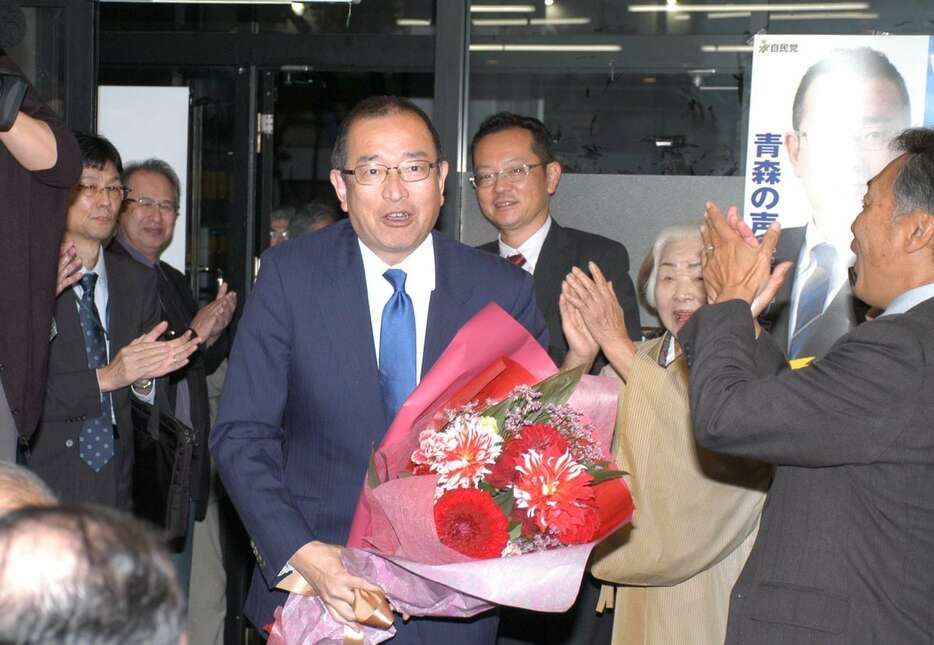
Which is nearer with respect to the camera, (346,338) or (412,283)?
(346,338)

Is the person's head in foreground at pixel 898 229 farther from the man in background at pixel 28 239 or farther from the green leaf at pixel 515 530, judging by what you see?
the man in background at pixel 28 239

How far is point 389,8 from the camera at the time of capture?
4965mm

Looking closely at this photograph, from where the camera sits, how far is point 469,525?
2061 millimetres

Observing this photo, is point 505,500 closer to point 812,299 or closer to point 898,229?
point 898,229

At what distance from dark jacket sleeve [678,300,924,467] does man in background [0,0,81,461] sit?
1537mm

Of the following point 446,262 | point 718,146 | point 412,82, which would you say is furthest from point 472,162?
point 412,82

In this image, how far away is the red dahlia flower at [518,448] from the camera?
83.9 inches

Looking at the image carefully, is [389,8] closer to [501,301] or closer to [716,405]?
[501,301]

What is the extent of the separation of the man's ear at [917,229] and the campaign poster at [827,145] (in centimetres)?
168

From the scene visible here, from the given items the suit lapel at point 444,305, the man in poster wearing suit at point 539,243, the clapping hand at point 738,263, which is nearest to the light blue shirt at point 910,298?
the clapping hand at point 738,263

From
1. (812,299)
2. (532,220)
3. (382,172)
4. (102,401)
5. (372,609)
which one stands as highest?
(382,172)

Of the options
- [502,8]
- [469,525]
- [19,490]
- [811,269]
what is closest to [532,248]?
[811,269]

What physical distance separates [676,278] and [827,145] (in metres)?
0.84

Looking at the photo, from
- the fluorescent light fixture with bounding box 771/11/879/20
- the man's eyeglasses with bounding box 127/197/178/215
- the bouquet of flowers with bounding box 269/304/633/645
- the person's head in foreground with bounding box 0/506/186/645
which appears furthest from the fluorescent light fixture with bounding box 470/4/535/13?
the person's head in foreground with bounding box 0/506/186/645
